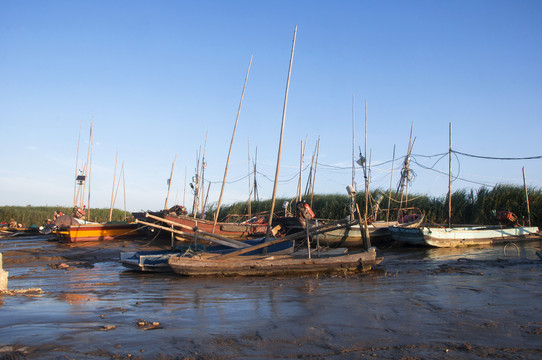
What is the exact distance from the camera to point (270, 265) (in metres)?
11.0

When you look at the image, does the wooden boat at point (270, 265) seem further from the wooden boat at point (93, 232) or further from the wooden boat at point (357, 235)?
the wooden boat at point (93, 232)

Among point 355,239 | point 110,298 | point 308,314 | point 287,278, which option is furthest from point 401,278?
point 355,239

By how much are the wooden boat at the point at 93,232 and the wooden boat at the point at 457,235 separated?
13.5 m

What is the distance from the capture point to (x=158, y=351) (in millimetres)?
4676

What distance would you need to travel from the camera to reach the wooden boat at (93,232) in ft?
71.1

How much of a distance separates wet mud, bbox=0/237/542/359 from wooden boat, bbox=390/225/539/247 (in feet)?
21.9

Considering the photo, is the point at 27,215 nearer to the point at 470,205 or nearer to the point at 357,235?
the point at 357,235

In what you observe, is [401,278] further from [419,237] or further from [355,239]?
[355,239]

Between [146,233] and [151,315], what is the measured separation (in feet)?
60.1

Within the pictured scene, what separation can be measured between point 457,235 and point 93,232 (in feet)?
60.5

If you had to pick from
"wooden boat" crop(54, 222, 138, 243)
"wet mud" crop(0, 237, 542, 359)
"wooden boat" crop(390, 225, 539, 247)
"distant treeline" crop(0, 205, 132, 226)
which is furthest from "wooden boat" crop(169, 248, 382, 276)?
"distant treeline" crop(0, 205, 132, 226)

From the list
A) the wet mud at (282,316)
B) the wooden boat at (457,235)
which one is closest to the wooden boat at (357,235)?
the wooden boat at (457,235)

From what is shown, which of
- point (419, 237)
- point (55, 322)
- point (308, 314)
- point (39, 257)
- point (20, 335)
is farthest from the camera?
point (419, 237)

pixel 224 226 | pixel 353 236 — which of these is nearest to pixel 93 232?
pixel 224 226
